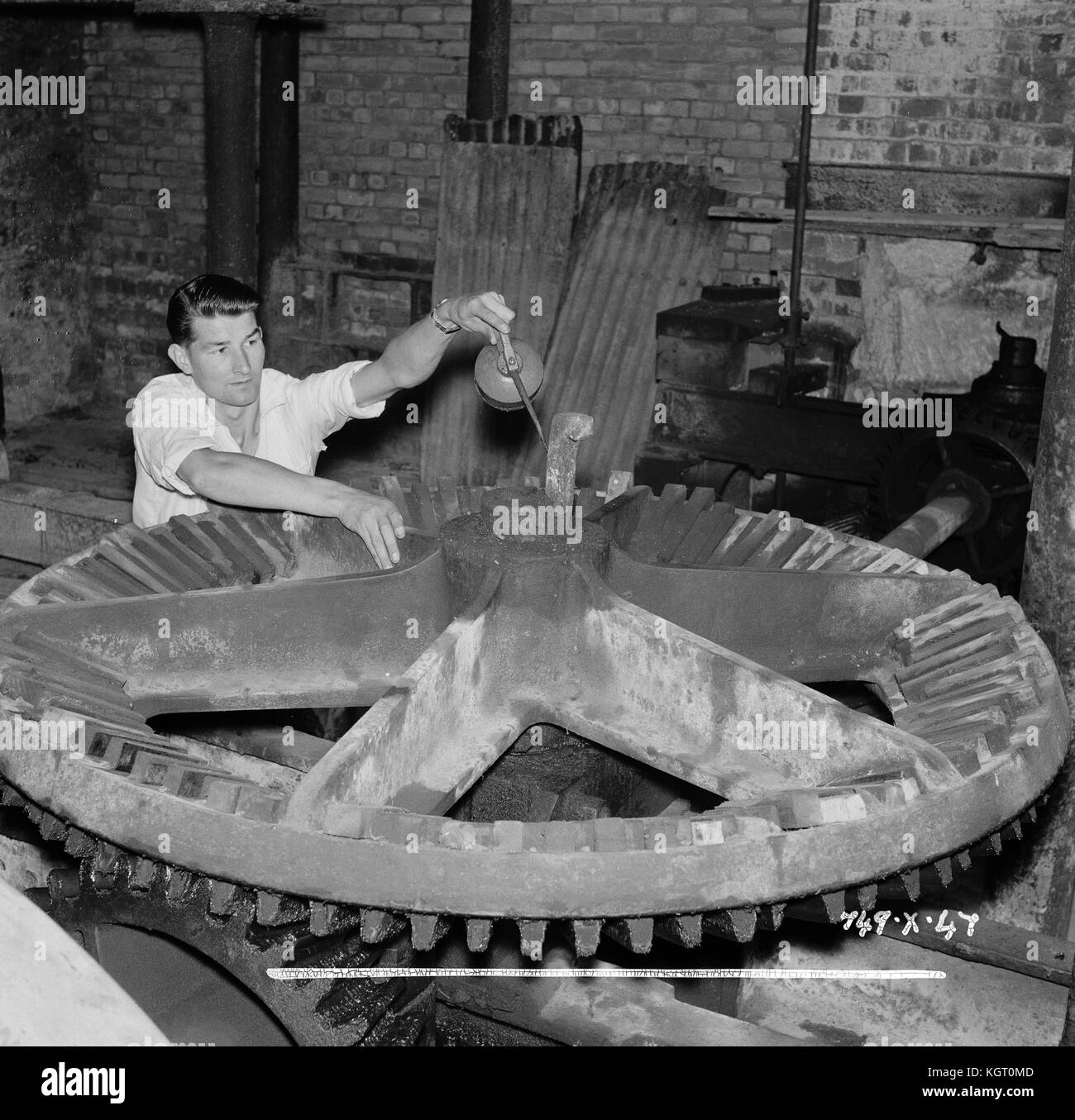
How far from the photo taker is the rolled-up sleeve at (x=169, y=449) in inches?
120

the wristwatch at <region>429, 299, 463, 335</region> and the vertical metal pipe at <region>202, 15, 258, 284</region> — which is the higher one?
the vertical metal pipe at <region>202, 15, 258, 284</region>

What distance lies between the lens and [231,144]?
6004 mm

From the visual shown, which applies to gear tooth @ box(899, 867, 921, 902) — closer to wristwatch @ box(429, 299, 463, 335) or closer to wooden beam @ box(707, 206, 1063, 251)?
wristwatch @ box(429, 299, 463, 335)

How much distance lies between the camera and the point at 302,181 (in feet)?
25.5

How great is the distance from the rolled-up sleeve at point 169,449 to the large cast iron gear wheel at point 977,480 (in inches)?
88.2

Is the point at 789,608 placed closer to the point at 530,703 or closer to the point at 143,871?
the point at 530,703

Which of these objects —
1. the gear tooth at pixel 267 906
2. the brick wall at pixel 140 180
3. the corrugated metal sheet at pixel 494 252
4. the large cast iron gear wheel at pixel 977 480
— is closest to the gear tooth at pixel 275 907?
the gear tooth at pixel 267 906

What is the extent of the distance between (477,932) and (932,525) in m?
2.43

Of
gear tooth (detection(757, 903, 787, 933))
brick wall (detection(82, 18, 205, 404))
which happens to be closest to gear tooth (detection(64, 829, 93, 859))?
gear tooth (detection(757, 903, 787, 933))

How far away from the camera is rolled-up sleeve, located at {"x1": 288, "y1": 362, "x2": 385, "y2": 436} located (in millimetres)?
3471

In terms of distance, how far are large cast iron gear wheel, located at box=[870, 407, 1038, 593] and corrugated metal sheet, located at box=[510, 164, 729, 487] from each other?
1692mm

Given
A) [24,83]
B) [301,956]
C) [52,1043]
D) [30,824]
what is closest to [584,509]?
[301,956]

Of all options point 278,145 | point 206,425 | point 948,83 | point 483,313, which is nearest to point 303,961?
point 483,313

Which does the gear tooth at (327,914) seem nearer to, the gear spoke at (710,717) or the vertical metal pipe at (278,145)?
the gear spoke at (710,717)
